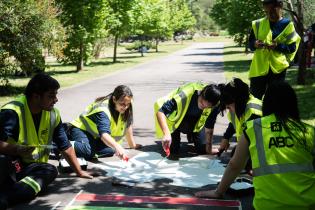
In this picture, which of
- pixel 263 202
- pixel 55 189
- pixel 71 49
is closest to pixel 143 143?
pixel 55 189

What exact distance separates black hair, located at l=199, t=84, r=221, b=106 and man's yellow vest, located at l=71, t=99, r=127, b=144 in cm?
125

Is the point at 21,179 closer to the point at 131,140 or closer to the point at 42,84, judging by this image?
the point at 42,84

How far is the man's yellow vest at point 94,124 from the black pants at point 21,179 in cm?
124

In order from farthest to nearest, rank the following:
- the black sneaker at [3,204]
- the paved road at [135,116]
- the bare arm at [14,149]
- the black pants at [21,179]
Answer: the paved road at [135,116] → the bare arm at [14,149] → the black pants at [21,179] → the black sneaker at [3,204]

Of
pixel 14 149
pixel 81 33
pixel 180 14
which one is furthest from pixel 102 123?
pixel 180 14

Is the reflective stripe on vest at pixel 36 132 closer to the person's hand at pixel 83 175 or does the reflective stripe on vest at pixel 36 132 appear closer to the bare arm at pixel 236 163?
the person's hand at pixel 83 175

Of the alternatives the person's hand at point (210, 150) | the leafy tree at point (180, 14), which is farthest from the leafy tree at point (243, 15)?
the leafy tree at point (180, 14)

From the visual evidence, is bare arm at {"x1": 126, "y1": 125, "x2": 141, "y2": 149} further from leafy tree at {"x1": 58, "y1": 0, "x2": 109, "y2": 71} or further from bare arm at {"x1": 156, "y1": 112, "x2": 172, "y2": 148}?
leafy tree at {"x1": 58, "y1": 0, "x2": 109, "y2": 71}

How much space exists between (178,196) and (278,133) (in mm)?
1906

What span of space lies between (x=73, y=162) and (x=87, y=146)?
2.78 feet

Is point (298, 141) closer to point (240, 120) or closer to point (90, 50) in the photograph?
point (240, 120)

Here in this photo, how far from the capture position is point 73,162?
16.4 feet

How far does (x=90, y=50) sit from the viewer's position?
22.6 meters

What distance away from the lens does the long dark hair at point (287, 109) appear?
2.92 metres
